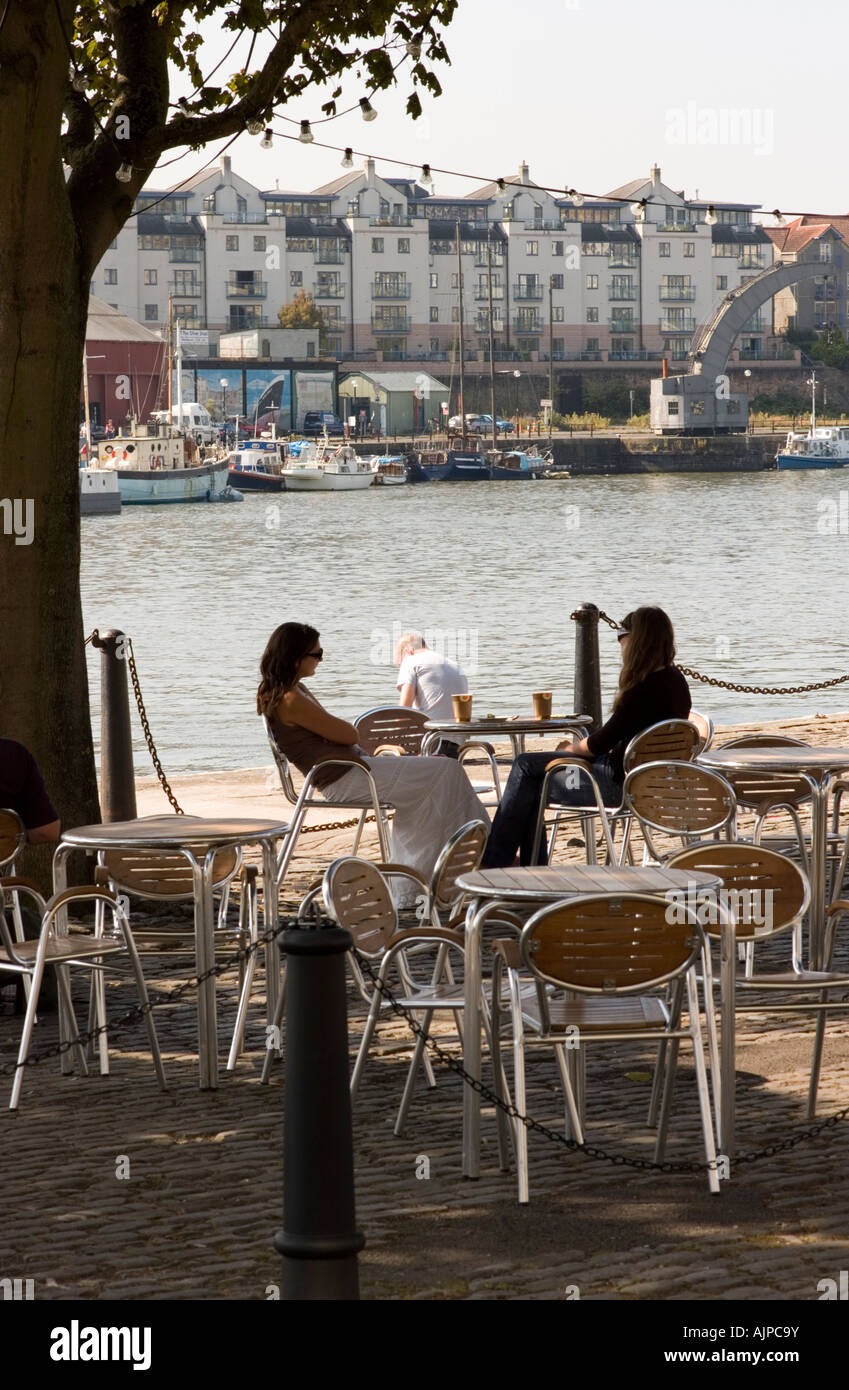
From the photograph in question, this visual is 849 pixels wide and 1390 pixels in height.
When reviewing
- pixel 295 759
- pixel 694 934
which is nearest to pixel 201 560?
pixel 295 759

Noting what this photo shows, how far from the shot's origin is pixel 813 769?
7344 millimetres

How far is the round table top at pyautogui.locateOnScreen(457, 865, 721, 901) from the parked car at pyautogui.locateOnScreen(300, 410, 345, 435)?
362 ft

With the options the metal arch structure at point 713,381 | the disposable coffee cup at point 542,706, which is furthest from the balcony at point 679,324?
the disposable coffee cup at point 542,706

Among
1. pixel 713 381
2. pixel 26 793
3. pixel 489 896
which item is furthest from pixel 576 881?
pixel 713 381

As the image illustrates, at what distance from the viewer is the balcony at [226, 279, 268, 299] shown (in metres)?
127

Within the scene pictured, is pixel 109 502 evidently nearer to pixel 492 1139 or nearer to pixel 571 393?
pixel 571 393

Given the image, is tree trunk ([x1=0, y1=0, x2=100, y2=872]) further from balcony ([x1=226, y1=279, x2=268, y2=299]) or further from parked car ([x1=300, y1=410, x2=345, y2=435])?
balcony ([x1=226, y1=279, x2=268, y2=299])

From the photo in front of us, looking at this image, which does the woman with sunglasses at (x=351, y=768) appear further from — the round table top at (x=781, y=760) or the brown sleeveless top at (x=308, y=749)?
the round table top at (x=781, y=760)

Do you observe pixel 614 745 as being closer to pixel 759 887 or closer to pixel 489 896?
pixel 759 887

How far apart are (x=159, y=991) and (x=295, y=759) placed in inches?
55.7

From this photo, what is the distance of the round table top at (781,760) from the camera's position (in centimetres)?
729

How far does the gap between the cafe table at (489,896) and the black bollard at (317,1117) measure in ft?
3.80

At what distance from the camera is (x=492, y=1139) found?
525 cm

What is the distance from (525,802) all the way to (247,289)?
4832 inches
